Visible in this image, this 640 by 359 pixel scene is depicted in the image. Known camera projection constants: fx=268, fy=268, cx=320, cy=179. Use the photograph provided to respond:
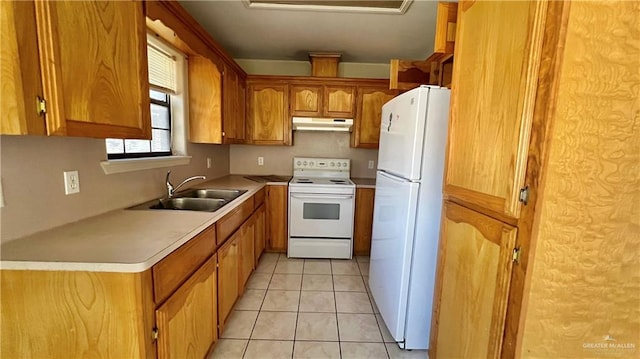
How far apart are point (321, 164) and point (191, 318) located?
8.41 feet

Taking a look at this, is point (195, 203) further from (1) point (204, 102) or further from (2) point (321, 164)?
(2) point (321, 164)

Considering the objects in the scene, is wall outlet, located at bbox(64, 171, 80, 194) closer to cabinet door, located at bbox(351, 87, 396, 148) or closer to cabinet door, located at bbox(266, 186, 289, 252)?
cabinet door, located at bbox(266, 186, 289, 252)

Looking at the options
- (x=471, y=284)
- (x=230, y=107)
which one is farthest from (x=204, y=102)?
(x=471, y=284)

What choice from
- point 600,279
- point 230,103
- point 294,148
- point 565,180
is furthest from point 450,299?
point 294,148

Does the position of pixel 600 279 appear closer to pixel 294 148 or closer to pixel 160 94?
pixel 160 94

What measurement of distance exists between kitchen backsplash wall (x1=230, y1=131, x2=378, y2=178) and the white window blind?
1436 mm

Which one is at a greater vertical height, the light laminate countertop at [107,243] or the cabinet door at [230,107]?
the cabinet door at [230,107]

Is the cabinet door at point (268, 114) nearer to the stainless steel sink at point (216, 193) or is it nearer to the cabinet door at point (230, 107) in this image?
the cabinet door at point (230, 107)

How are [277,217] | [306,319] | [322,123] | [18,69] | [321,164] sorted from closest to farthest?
[18,69], [306,319], [277,217], [322,123], [321,164]

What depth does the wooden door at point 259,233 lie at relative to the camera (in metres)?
2.75

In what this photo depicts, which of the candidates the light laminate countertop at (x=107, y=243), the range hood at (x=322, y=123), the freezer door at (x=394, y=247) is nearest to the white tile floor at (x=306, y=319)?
the freezer door at (x=394, y=247)

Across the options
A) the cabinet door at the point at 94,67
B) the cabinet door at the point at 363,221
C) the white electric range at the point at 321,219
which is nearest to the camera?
the cabinet door at the point at 94,67

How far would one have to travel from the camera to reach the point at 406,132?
1693 millimetres

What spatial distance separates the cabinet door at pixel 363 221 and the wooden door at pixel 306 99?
114 cm
